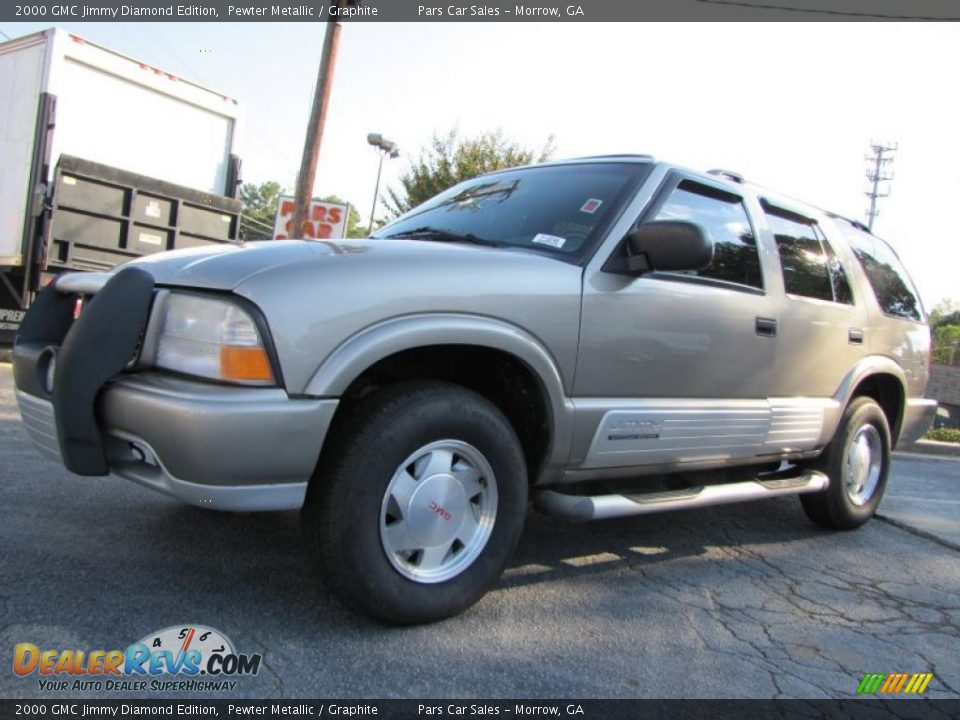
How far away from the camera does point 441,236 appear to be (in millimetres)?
3465

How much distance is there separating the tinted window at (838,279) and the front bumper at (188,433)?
3.39 metres

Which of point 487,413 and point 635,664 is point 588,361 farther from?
point 635,664

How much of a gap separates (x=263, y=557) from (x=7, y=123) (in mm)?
7924

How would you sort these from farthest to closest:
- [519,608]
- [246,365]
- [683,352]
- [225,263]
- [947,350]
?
[947,350] < [683,352] < [519,608] < [225,263] < [246,365]

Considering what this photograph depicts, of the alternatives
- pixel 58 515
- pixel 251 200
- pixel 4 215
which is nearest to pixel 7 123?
pixel 4 215

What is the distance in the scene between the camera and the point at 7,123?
28.8ft

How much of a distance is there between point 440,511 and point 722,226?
2.15 meters

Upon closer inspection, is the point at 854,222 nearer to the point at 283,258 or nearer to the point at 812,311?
the point at 812,311

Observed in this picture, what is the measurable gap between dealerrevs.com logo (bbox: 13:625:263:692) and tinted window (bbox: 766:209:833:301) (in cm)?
325

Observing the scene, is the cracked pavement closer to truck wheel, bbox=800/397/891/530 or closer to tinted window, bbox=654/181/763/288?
truck wheel, bbox=800/397/891/530

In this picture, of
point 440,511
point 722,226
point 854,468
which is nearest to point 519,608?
point 440,511

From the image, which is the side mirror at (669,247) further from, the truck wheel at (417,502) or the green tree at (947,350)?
the green tree at (947,350)

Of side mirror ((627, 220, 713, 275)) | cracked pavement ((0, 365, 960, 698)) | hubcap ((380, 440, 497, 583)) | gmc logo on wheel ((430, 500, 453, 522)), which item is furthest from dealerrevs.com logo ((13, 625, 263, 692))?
side mirror ((627, 220, 713, 275))

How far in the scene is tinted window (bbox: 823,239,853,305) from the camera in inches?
181
